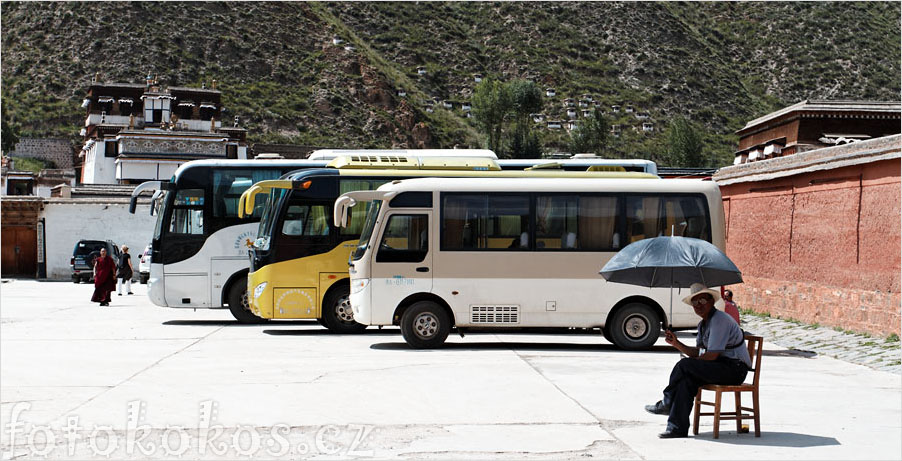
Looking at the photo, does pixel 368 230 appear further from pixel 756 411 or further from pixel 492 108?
pixel 492 108

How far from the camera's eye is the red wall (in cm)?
1883

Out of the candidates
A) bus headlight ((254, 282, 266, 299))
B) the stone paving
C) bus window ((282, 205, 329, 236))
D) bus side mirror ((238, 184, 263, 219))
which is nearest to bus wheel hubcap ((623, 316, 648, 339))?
the stone paving

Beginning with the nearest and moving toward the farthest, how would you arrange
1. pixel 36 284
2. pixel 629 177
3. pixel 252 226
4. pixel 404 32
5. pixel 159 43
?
1. pixel 629 177
2. pixel 252 226
3. pixel 36 284
4. pixel 159 43
5. pixel 404 32

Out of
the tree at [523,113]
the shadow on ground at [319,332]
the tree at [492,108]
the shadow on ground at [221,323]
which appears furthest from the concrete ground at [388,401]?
the tree at [492,108]

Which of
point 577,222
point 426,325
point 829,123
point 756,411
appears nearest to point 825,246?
point 577,222

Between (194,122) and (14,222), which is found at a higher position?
(194,122)

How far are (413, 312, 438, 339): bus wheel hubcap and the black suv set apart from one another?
29.0m

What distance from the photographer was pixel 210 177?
76.6ft

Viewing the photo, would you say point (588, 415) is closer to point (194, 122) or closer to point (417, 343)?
point (417, 343)

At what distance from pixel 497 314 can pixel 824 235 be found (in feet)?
25.8

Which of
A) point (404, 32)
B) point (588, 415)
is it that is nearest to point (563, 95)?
point (404, 32)

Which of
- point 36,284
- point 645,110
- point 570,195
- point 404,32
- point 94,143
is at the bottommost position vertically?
point 36,284

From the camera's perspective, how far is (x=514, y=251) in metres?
18.2

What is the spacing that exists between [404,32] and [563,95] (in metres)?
23.5
